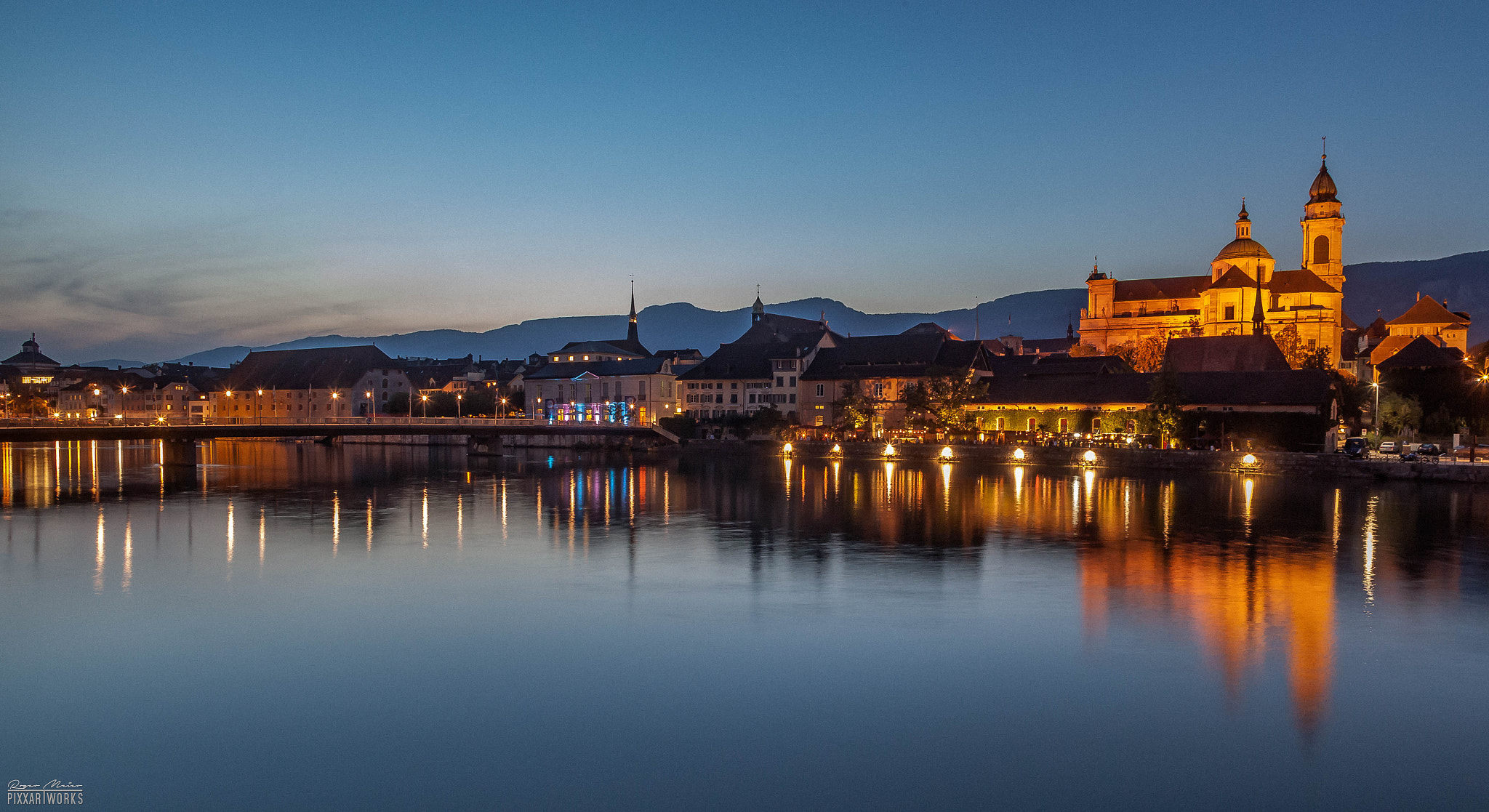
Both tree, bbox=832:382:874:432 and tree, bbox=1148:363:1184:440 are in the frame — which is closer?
tree, bbox=1148:363:1184:440

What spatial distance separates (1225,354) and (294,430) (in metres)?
68.0

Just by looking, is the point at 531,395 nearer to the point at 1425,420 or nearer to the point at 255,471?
the point at 255,471

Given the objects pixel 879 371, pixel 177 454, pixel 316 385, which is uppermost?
pixel 879 371

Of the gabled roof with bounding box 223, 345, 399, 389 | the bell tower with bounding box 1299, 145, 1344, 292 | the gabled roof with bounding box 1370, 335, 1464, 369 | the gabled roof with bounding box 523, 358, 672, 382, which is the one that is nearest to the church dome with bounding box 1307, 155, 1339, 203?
the bell tower with bounding box 1299, 145, 1344, 292

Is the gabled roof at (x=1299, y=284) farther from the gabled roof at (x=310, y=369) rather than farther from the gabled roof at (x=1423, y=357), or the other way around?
the gabled roof at (x=310, y=369)

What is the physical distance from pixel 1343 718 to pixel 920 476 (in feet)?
137

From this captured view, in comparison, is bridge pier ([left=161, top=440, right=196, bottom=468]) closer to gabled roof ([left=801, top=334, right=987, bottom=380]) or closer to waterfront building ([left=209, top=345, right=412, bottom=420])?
gabled roof ([left=801, top=334, right=987, bottom=380])

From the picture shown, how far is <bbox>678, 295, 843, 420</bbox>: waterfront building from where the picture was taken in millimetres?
94000

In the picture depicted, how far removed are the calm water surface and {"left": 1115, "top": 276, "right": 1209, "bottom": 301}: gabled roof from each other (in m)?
82.4

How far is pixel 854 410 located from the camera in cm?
8200

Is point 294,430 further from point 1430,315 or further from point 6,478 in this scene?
point 1430,315

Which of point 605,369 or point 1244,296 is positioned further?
point 605,369

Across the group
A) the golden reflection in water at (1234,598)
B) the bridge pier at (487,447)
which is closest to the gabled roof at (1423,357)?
the golden reflection in water at (1234,598)

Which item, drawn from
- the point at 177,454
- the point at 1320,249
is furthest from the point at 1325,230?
the point at 177,454
